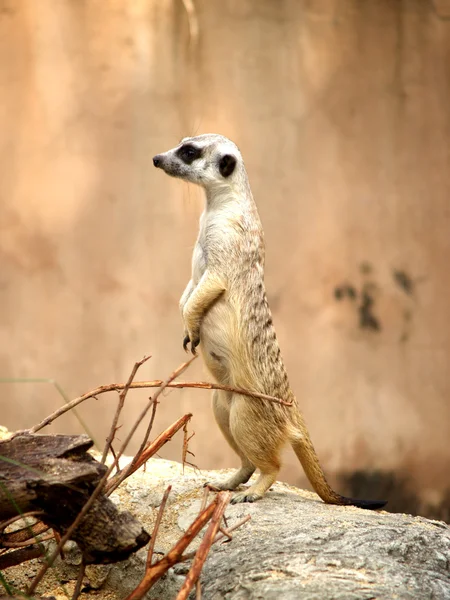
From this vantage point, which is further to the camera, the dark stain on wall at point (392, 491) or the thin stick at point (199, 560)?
the dark stain on wall at point (392, 491)

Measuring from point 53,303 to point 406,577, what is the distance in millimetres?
3005

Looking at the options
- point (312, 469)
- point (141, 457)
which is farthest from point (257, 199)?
point (141, 457)

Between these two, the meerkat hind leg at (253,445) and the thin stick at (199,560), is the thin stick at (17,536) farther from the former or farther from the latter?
the meerkat hind leg at (253,445)

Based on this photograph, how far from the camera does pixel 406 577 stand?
1951mm

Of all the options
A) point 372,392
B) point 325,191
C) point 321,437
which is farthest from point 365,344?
point 325,191

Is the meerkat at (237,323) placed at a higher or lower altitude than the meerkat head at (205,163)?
lower

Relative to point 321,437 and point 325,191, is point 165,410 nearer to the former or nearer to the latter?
point 321,437

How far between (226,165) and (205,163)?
88 mm

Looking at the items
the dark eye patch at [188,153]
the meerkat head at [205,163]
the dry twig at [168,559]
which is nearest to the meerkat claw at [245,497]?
the dry twig at [168,559]

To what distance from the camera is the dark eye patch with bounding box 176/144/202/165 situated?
9.74 ft

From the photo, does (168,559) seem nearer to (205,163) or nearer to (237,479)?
(237,479)

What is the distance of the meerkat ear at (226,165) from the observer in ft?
9.59

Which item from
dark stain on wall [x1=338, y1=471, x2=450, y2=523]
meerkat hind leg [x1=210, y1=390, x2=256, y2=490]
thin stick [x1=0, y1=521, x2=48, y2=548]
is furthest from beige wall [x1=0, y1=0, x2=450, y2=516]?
thin stick [x1=0, y1=521, x2=48, y2=548]

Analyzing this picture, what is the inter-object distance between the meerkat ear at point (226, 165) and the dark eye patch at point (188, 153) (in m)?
0.10
